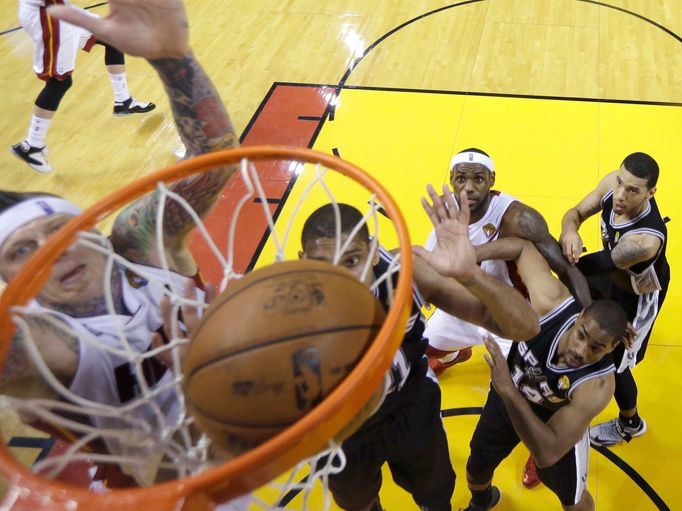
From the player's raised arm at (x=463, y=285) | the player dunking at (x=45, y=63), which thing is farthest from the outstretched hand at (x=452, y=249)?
the player dunking at (x=45, y=63)

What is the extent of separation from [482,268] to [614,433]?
1009 millimetres

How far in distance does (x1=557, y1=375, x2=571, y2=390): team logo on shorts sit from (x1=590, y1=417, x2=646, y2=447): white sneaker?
869mm

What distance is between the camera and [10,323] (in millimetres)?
1498

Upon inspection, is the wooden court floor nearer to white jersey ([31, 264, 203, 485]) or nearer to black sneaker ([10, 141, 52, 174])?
black sneaker ([10, 141, 52, 174])

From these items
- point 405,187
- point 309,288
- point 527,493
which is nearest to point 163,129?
point 405,187

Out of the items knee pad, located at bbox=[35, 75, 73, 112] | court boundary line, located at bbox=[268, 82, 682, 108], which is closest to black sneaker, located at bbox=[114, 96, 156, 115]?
knee pad, located at bbox=[35, 75, 73, 112]

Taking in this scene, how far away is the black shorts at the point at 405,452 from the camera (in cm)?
233

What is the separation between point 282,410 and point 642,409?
2596mm

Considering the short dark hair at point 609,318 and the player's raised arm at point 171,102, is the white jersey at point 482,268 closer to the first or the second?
the short dark hair at point 609,318

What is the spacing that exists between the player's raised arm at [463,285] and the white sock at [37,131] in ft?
12.9

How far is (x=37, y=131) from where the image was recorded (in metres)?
5.03

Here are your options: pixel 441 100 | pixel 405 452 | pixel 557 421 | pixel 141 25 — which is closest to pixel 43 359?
pixel 141 25

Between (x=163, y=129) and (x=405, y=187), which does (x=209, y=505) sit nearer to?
(x=405, y=187)

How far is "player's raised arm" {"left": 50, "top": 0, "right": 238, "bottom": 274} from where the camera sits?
1798mm
